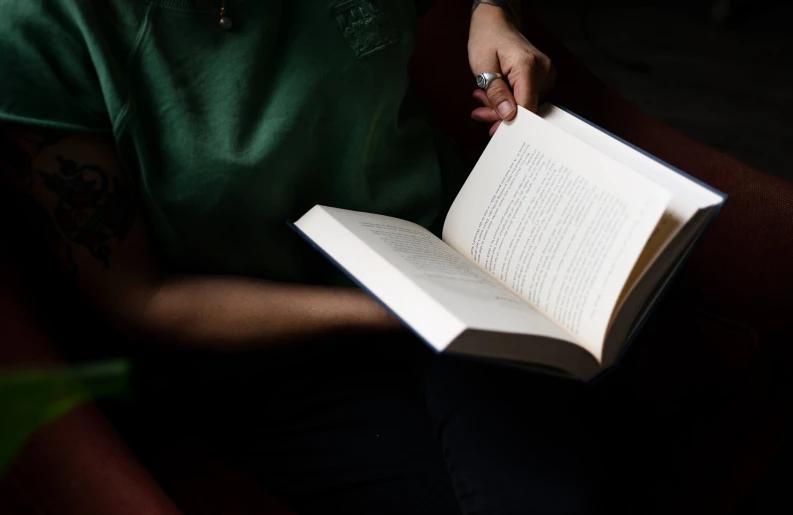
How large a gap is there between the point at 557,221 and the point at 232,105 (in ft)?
1.11

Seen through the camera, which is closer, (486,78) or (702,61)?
(486,78)

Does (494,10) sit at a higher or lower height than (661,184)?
higher

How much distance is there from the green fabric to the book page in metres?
0.42

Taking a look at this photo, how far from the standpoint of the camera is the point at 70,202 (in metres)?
0.54

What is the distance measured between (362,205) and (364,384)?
21 cm

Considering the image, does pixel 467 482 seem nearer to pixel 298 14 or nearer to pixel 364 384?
pixel 364 384

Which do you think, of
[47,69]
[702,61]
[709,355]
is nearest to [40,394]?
[47,69]

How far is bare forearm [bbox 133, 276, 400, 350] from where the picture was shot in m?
0.63

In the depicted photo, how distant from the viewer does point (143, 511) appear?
50 cm

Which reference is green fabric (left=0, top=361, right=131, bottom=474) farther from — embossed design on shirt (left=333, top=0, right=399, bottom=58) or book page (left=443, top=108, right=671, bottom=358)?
embossed design on shirt (left=333, top=0, right=399, bottom=58)

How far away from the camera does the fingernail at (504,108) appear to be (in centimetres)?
65

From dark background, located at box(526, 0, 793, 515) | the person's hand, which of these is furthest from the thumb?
dark background, located at box(526, 0, 793, 515)

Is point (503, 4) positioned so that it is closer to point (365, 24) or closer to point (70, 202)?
point (365, 24)

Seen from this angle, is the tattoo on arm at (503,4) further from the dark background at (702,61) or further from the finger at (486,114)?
the dark background at (702,61)
